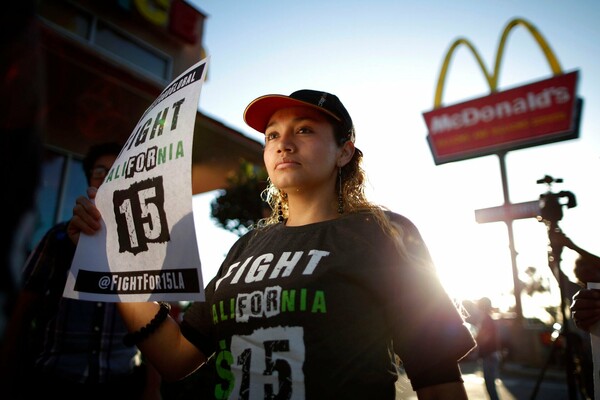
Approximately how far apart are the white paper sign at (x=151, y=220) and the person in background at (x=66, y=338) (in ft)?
2.42

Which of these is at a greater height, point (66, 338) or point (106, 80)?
point (106, 80)

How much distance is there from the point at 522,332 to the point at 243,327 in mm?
16484

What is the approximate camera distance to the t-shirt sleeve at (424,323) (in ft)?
3.53

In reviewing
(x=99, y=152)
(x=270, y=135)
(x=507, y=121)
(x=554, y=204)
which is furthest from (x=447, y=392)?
(x=507, y=121)

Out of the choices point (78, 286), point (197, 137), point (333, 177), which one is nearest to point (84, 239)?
point (78, 286)

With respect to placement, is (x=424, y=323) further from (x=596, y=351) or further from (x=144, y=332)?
(x=144, y=332)

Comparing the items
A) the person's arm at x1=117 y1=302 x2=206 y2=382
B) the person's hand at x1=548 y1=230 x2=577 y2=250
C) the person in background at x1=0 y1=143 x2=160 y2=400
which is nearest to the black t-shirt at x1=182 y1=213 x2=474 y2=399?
the person's arm at x1=117 y1=302 x2=206 y2=382

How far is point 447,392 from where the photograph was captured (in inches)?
41.4

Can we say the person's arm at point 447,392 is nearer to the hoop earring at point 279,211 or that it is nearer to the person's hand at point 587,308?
the person's hand at point 587,308

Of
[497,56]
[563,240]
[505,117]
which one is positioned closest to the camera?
[563,240]

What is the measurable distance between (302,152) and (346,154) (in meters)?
A: 0.28

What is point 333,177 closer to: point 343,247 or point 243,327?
point 343,247

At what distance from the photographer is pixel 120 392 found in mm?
2170

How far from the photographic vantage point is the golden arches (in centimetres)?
1462
